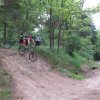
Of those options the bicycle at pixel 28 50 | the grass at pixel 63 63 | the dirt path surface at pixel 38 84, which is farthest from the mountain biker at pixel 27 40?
the grass at pixel 63 63

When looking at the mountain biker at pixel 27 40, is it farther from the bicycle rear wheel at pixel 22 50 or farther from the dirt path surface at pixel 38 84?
the dirt path surface at pixel 38 84

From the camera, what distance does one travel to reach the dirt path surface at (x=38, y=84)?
13407 mm

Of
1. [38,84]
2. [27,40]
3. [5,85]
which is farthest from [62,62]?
[5,85]

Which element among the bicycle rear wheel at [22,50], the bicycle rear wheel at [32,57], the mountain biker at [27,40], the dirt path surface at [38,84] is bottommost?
the dirt path surface at [38,84]

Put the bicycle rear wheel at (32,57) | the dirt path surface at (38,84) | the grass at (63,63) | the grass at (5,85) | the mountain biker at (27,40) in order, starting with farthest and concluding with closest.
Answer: the grass at (63,63)
the bicycle rear wheel at (32,57)
the mountain biker at (27,40)
the dirt path surface at (38,84)
the grass at (5,85)

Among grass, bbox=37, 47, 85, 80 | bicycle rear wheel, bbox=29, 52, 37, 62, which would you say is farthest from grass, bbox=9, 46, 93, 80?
bicycle rear wheel, bbox=29, 52, 37, 62

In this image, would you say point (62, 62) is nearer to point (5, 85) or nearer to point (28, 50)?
point (28, 50)

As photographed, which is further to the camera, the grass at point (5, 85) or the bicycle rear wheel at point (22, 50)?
the bicycle rear wheel at point (22, 50)

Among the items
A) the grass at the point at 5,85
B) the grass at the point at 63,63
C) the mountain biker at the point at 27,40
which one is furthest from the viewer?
the grass at the point at 63,63

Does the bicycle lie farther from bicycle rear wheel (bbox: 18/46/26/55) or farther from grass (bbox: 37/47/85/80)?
grass (bbox: 37/47/85/80)

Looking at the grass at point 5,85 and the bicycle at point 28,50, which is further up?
the bicycle at point 28,50

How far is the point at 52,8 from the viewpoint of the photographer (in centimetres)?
2491

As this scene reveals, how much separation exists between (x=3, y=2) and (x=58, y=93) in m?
11.7

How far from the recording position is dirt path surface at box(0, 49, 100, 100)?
1341 centimetres
